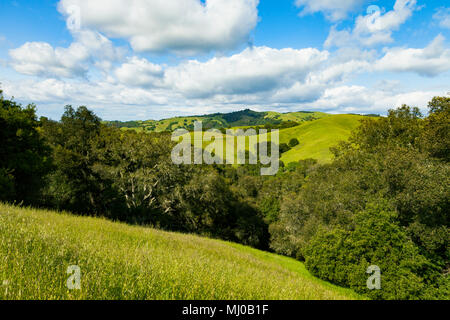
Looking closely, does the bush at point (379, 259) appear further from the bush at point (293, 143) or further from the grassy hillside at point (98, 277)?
the bush at point (293, 143)

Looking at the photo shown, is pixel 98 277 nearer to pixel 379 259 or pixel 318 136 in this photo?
pixel 379 259

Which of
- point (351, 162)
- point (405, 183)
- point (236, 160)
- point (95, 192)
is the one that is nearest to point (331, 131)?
point (236, 160)

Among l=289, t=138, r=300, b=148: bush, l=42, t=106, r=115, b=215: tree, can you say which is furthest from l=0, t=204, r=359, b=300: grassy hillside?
l=289, t=138, r=300, b=148: bush

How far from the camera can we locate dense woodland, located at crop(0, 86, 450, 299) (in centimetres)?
1864

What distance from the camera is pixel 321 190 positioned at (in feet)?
97.5

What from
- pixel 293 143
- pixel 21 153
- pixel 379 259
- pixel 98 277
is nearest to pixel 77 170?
pixel 21 153

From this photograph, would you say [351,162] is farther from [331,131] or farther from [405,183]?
[331,131]

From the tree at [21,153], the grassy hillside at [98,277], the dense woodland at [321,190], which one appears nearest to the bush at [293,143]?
the dense woodland at [321,190]

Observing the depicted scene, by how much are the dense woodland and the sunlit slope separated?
1942 inches

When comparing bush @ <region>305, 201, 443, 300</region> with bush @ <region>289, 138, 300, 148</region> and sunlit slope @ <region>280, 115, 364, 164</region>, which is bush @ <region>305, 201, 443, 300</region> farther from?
bush @ <region>289, 138, 300, 148</region>

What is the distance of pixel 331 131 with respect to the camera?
106250mm

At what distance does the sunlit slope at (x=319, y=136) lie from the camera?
289 ft

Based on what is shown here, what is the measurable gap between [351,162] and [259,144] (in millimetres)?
88204
